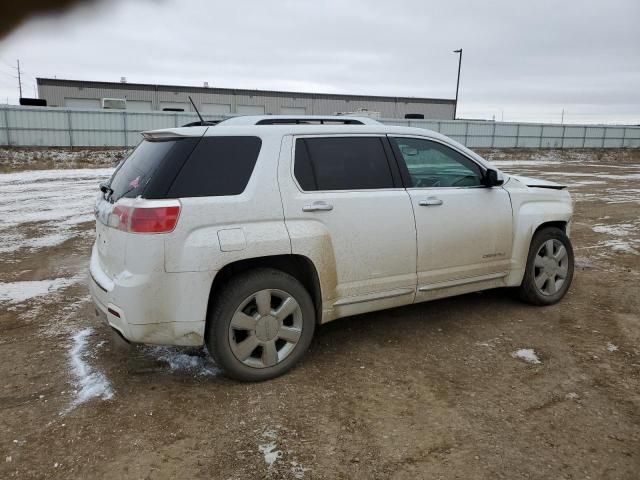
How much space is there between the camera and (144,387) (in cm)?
353

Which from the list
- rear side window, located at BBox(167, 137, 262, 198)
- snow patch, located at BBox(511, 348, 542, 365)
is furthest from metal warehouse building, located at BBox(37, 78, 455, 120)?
snow patch, located at BBox(511, 348, 542, 365)

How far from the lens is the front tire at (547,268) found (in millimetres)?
4896

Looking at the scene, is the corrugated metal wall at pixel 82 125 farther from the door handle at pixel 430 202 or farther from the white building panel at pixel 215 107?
the door handle at pixel 430 202

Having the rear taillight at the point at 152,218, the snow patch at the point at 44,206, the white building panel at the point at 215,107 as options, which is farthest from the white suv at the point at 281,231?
the white building panel at the point at 215,107

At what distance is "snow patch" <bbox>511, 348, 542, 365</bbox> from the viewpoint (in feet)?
12.9

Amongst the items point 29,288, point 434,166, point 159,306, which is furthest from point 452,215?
point 29,288

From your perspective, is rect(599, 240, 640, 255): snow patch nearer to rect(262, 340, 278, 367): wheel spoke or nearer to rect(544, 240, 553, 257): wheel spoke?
rect(544, 240, 553, 257): wheel spoke

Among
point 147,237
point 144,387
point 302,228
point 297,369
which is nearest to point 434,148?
point 302,228

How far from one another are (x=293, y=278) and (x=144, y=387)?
127 cm

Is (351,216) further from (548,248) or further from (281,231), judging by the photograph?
(548,248)

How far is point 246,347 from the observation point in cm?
350

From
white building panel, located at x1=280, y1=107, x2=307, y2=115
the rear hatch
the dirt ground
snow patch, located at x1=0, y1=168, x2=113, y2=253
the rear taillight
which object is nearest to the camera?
the dirt ground

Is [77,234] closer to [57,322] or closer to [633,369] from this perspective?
[57,322]

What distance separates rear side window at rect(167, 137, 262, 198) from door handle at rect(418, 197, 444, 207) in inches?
55.2
